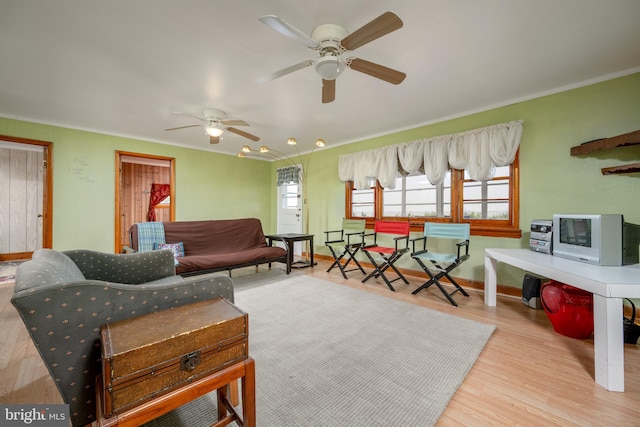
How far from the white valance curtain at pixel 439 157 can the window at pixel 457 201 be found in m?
0.17

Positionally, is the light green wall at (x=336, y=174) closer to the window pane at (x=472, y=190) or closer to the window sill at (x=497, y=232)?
the window sill at (x=497, y=232)

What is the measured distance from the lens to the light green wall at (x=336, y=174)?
8.10ft

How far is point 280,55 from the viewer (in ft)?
6.97

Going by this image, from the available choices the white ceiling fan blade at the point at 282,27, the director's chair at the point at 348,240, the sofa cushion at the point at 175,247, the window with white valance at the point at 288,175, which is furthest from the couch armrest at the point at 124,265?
the window with white valance at the point at 288,175

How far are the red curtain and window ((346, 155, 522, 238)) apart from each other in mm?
5654

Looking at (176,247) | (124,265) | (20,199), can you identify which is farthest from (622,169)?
(20,199)

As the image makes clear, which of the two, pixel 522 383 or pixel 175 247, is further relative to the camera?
pixel 175 247

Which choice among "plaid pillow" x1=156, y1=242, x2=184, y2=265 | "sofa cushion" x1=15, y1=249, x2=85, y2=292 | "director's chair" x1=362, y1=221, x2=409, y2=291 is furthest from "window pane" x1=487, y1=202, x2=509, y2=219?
"plaid pillow" x1=156, y1=242, x2=184, y2=265

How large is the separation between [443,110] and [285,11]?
247cm

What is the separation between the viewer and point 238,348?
1005 millimetres

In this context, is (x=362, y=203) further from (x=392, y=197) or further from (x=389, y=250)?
(x=389, y=250)

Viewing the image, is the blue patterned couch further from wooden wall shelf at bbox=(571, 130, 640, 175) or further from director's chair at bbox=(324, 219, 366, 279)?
wooden wall shelf at bbox=(571, 130, 640, 175)

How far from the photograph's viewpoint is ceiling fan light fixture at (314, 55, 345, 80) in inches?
72.1

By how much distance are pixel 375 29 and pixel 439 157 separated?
2.42m
